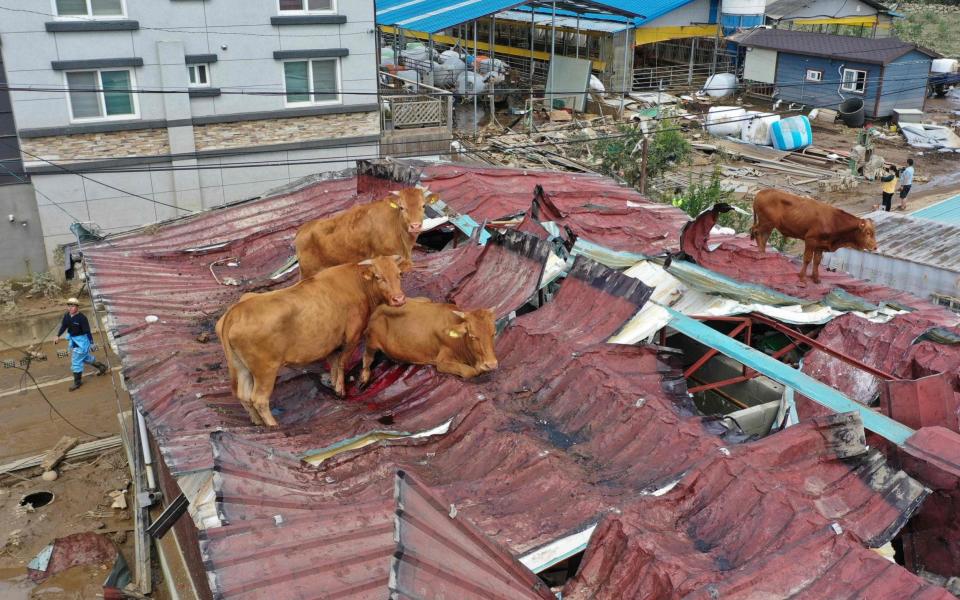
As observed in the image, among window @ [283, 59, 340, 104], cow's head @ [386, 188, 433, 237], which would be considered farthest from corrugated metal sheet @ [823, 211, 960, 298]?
window @ [283, 59, 340, 104]

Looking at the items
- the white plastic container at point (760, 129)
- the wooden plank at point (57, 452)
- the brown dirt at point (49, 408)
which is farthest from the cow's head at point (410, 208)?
the white plastic container at point (760, 129)

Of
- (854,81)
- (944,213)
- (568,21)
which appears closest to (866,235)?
(944,213)

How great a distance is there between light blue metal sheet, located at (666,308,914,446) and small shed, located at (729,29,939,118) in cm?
3173

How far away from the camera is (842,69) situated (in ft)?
130

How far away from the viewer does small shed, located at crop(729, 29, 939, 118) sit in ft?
127

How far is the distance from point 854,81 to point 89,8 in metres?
32.3

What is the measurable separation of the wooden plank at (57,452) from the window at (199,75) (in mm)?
9983

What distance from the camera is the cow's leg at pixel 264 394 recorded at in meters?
7.76

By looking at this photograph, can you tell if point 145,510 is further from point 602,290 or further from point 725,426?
point 725,426

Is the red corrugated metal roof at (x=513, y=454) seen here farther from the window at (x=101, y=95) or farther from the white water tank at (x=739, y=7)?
the white water tank at (x=739, y=7)

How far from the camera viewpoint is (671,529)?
222 inches

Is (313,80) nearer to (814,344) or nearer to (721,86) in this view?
(814,344)

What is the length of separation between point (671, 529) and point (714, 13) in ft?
143

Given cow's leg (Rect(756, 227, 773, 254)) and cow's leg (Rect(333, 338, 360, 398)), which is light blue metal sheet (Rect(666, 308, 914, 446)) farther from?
cow's leg (Rect(756, 227, 773, 254))
